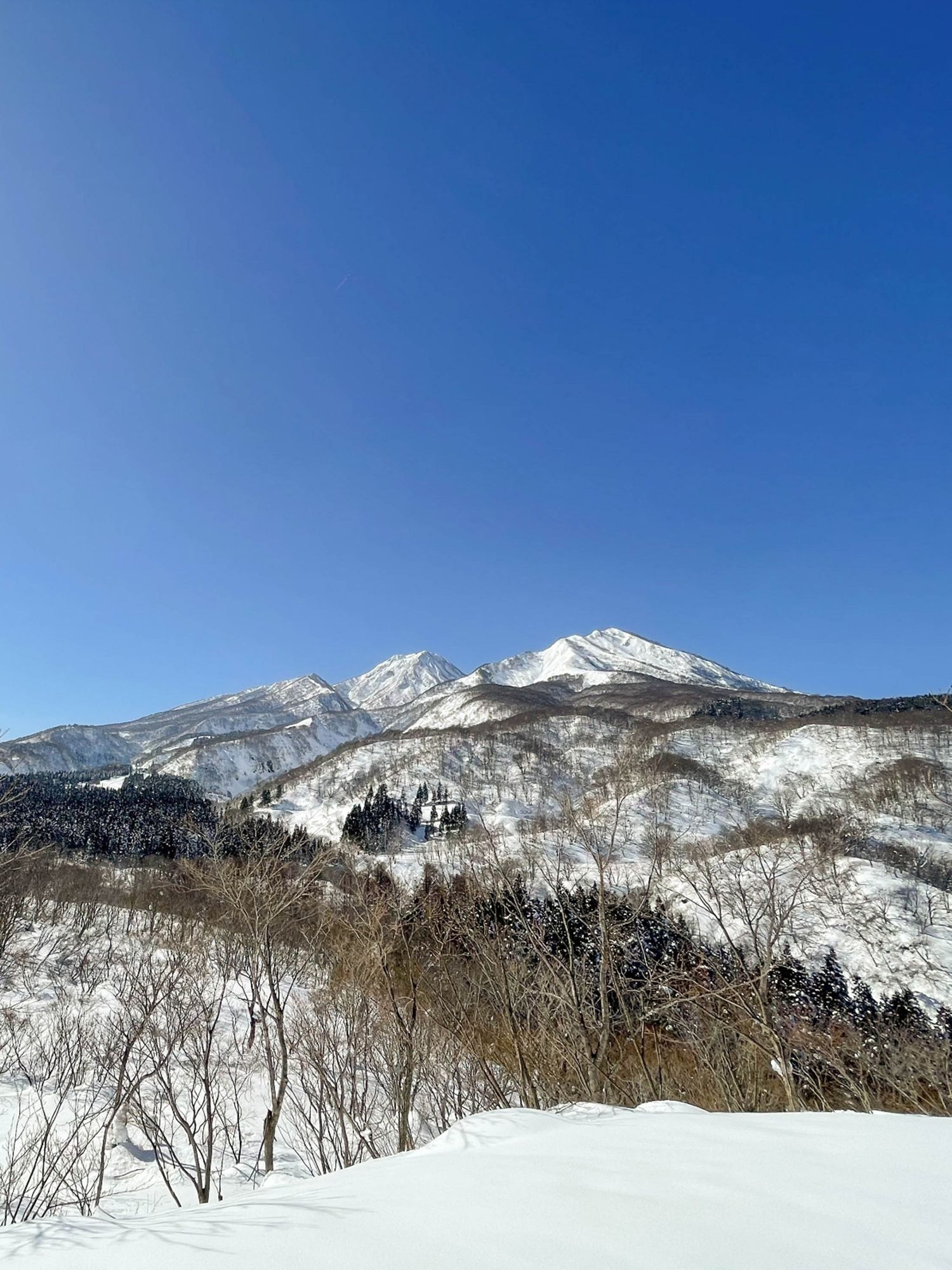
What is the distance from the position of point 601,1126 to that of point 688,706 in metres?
197

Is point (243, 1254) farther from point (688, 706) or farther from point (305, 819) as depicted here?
point (688, 706)

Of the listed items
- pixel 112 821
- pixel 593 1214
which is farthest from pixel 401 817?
pixel 593 1214

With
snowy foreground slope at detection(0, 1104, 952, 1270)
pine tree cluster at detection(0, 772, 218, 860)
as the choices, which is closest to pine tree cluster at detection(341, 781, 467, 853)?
pine tree cluster at detection(0, 772, 218, 860)

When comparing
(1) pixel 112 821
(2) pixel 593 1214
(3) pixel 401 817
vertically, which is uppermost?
(2) pixel 593 1214

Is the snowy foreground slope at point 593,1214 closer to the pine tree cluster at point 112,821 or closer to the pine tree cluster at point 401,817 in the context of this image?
the pine tree cluster at point 112,821

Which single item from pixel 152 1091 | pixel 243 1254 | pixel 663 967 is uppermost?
pixel 243 1254

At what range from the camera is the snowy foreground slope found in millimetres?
2195

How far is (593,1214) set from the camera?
2.47m

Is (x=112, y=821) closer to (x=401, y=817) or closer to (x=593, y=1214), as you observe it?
(x=401, y=817)

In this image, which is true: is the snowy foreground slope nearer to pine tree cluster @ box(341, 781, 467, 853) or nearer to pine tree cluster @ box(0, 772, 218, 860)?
pine tree cluster @ box(0, 772, 218, 860)

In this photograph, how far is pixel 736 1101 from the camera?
11.6 meters

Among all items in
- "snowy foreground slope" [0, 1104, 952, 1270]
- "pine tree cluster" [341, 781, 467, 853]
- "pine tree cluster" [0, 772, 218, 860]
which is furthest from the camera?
"pine tree cluster" [341, 781, 467, 853]

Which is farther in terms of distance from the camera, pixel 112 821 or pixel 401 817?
pixel 401 817

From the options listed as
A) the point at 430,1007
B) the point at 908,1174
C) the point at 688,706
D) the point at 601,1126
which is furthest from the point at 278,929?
the point at 688,706
